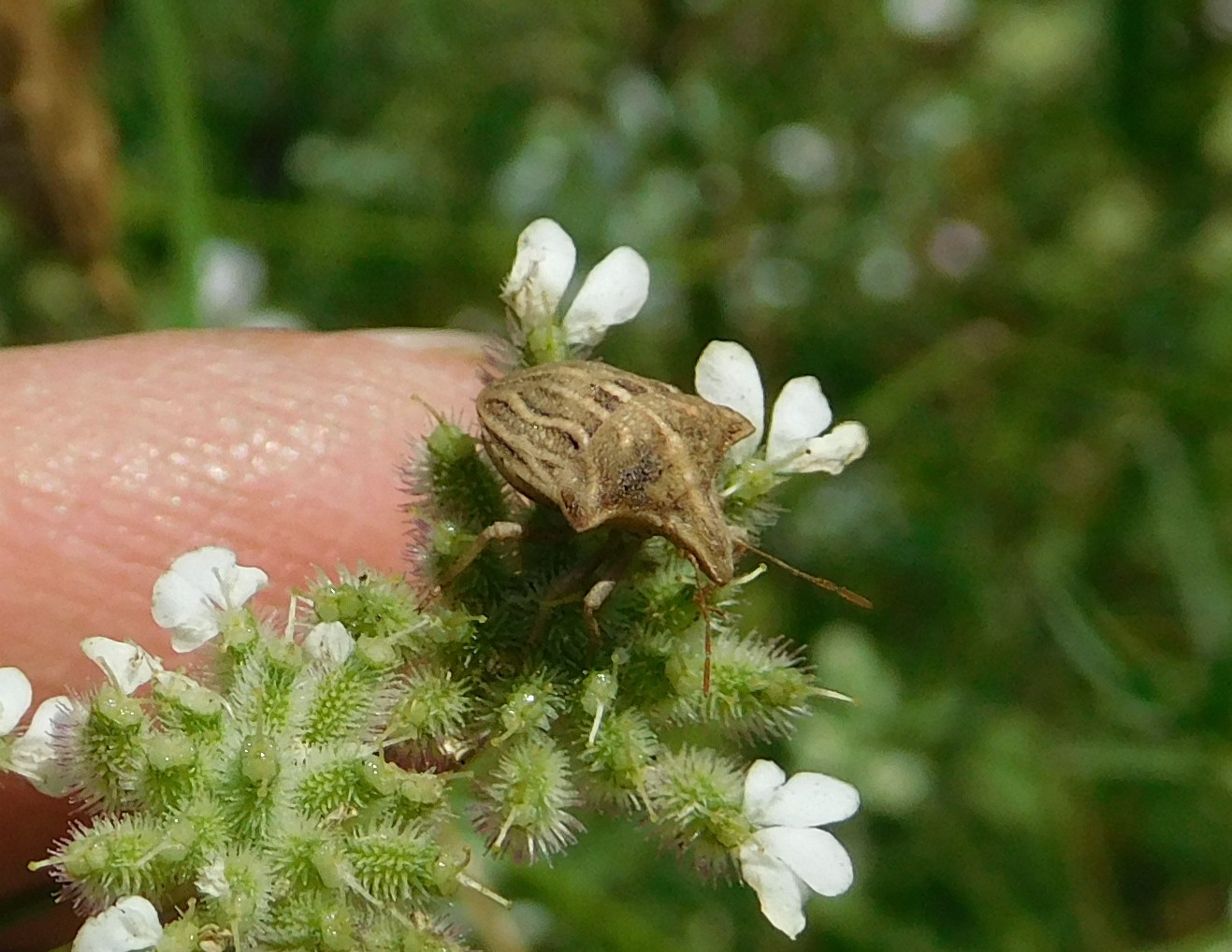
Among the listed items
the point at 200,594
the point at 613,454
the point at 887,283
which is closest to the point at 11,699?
the point at 200,594

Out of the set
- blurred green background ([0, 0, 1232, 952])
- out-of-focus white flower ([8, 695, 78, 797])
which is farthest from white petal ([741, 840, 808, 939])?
blurred green background ([0, 0, 1232, 952])

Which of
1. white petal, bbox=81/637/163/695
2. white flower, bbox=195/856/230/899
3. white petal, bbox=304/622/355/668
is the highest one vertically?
white petal, bbox=304/622/355/668

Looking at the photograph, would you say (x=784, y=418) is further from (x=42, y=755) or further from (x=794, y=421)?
(x=42, y=755)

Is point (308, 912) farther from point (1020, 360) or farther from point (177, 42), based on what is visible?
point (1020, 360)

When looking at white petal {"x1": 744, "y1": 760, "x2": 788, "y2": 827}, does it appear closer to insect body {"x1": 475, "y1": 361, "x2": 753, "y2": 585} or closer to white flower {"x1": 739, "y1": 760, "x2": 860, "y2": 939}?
white flower {"x1": 739, "y1": 760, "x2": 860, "y2": 939}

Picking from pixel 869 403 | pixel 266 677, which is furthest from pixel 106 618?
pixel 869 403

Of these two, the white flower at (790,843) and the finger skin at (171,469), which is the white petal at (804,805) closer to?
the white flower at (790,843)

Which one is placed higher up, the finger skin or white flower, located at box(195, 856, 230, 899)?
white flower, located at box(195, 856, 230, 899)
